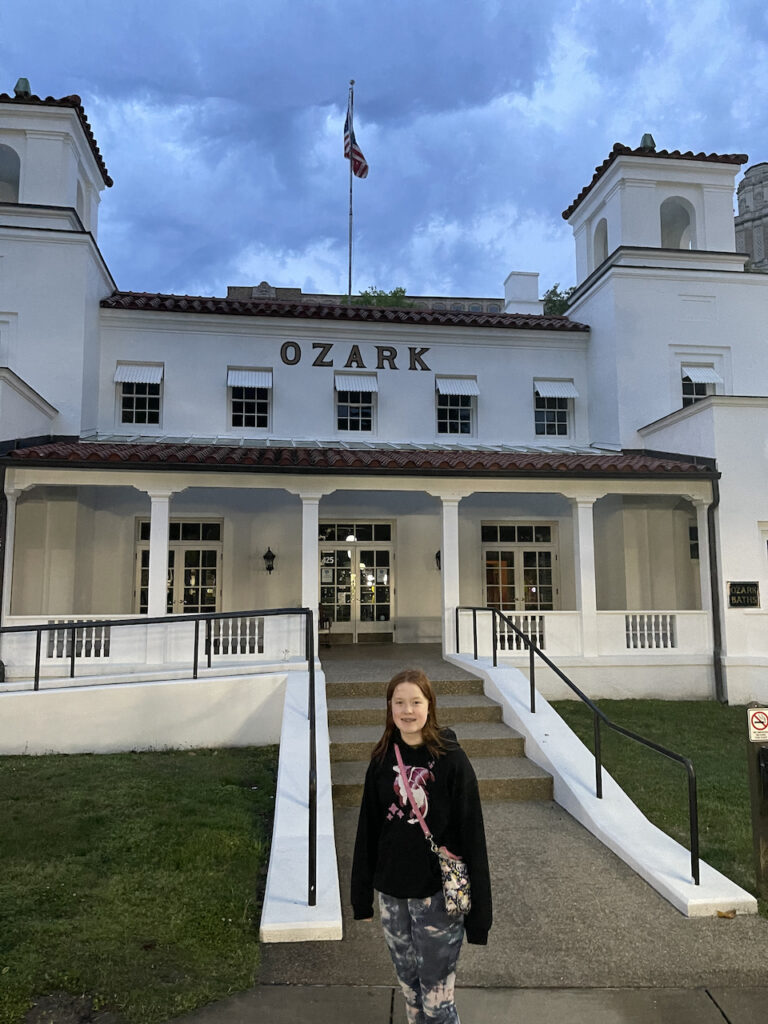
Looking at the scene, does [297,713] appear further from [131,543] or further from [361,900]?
[131,543]

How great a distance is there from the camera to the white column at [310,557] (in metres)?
11.4

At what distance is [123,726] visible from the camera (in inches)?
346

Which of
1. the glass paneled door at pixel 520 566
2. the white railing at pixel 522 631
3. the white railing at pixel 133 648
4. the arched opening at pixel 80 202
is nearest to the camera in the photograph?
the white railing at pixel 133 648

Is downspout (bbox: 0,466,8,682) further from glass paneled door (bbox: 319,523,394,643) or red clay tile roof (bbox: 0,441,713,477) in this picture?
glass paneled door (bbox: 319,523,394,643)

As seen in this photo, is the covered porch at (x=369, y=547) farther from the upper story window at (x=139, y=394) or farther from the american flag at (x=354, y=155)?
the american flag at (x=354, y=155)

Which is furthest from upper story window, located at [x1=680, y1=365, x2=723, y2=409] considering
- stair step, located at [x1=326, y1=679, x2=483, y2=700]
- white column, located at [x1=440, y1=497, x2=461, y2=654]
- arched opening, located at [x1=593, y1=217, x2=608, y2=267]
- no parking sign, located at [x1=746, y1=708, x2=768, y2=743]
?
no parking sign, located at [x1=746, y1=708, x2=768, y2=743]

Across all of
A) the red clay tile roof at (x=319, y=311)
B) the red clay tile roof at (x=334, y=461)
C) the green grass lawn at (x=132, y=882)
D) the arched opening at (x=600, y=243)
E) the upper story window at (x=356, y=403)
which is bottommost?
the green grass lawn at (x=132, y=882)

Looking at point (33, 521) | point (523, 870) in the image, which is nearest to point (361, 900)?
point (523, 870)

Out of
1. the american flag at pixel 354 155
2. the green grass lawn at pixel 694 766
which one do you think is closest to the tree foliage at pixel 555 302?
the american flag at pixel 354 155

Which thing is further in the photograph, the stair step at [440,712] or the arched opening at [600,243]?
the arched opening at [600,243]

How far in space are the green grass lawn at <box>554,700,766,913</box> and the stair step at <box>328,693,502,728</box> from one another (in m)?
1.44

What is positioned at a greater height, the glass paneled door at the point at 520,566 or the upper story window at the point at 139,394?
the upper story window at the point at 139,394

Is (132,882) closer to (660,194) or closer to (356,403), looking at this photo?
(356,403)

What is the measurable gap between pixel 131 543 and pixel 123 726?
6192 mm
